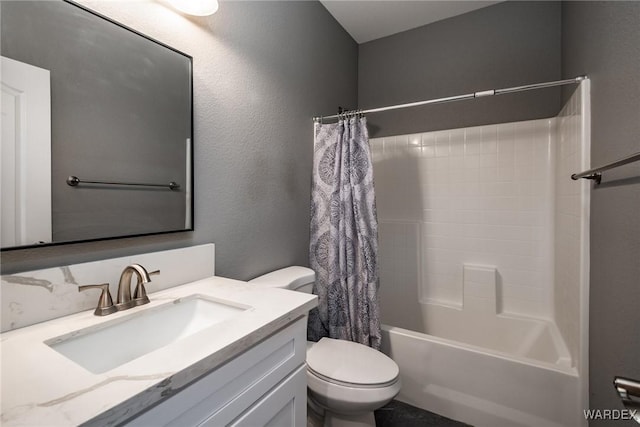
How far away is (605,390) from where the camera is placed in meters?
1.13

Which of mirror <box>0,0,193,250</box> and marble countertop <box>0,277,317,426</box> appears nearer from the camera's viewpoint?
marble countertop <box>0,277,317,426</box>

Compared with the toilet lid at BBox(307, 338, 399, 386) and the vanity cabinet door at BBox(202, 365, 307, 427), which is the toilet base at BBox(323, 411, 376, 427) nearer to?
the toilet lid at BBox(307, 338, 399, 386)

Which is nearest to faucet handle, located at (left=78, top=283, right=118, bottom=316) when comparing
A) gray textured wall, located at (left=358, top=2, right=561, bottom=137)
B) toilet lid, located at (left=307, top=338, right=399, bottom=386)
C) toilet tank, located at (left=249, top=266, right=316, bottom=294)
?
toilet tank, located at (left=249, top=266, right=316, bottom=294)

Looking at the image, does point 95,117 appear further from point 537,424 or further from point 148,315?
point 537,424

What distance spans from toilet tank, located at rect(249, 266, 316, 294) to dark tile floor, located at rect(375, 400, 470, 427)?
2.85ft

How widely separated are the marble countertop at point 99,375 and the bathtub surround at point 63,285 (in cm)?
3

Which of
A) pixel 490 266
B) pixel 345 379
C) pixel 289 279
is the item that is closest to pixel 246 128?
pixel 289 279

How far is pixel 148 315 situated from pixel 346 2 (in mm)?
2228

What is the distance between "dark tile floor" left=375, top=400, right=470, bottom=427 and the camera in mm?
1592

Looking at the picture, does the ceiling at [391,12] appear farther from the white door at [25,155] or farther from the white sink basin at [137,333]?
the white sink basin at [137,333]

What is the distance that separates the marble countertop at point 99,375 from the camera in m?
0.44

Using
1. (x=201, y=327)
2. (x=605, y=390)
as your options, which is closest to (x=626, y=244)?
(x=605, y=390)

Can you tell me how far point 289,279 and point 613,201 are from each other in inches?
54.5

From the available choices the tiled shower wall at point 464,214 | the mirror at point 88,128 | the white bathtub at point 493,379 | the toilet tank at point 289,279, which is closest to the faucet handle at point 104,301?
the mirror at point 88,128
